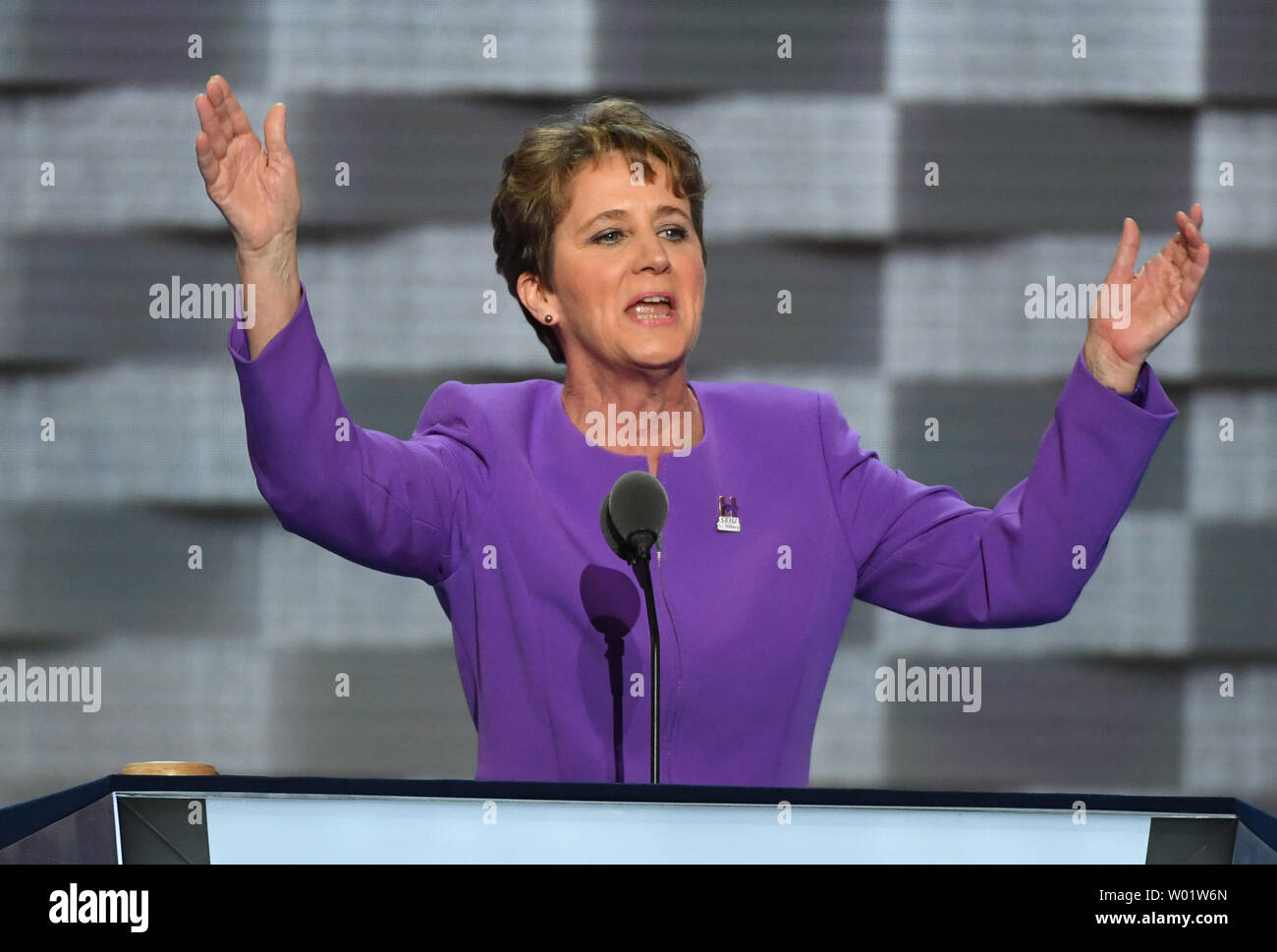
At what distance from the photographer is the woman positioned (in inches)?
64.2

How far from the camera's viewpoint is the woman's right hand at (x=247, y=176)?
1557mm

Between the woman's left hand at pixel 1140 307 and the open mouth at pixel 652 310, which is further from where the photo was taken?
the open mouth at pixel 652 310

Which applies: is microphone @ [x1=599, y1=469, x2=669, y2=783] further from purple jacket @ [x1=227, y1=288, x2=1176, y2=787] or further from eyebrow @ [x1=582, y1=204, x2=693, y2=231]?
eyebrow @ [x1=582, y1=204, x2=693, y2=231]

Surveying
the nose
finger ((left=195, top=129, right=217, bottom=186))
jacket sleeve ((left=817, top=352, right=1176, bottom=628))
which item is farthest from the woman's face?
finger ((left=195, top=129, right=217, bottom=186))

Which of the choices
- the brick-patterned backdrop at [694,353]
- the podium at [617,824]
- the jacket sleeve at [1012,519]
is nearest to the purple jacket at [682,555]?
the jacket sleeve at [1012,519]

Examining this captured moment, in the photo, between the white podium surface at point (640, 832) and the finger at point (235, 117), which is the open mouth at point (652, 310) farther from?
the white podium surface at point (640, 832)

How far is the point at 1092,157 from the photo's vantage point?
341cm

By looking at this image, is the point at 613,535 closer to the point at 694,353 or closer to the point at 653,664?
the point at 653,664

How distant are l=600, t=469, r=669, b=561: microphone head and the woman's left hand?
0.58 meters

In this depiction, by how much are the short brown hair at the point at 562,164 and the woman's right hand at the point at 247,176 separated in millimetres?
470

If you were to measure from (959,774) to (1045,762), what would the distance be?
189mm

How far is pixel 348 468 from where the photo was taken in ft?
5.44
